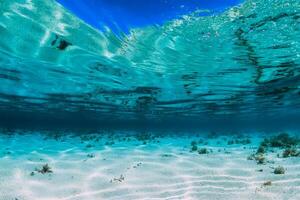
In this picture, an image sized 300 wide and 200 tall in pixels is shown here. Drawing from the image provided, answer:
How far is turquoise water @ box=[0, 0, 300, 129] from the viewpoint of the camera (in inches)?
341

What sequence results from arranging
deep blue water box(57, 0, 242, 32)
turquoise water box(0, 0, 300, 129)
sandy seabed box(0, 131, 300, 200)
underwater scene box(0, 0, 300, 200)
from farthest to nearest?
turquoise water box(0, 0, 300, 129), deep blue water box(57, 0, 242, 32), underwater scene box(0, 0, 300, 200), sandy seabed box(0, 131, 300, 200)

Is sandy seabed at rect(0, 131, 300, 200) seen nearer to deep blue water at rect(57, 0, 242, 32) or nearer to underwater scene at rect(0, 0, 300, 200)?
underwater scene at rect(0, 0, 300, 200)

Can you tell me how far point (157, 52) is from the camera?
460 inches

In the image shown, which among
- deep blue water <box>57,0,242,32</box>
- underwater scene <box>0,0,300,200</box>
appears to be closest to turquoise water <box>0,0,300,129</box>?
underwater scene <box>0,0,300,200</box>

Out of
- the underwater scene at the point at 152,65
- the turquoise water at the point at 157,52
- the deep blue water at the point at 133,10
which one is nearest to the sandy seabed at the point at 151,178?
Result: the underwater scene at the point at 152,65

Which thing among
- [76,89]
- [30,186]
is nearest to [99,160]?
[30,186]

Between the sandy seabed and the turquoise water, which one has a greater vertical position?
the turquoise water

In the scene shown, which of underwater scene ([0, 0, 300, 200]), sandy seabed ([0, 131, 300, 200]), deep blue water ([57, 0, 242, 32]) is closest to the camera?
sandy seabed ([0, 131, 300, 200])

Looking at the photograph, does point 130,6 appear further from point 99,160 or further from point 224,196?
point 224,196

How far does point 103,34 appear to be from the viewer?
10.0 meters

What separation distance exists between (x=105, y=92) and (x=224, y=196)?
16.7m

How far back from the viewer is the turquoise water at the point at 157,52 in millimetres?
8672

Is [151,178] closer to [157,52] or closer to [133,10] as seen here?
[133,10]

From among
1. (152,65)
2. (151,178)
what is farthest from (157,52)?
(151,178)
